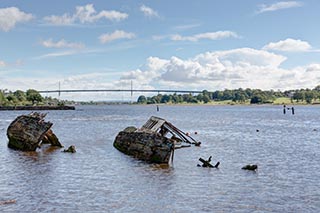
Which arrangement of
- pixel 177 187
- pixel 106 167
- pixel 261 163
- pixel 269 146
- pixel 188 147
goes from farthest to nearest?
pixel 269 146
pixel 188 147
pixel 261 163
pixel 106 167
pixel 177 187

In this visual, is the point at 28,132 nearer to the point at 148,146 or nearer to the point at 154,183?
the point at 148,146

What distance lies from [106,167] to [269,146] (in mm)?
29015

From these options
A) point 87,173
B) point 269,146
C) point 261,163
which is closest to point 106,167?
point 87,173

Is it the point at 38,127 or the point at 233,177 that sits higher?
the point at 38,127

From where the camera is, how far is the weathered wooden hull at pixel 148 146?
38156 mm

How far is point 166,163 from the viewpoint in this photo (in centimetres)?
3831

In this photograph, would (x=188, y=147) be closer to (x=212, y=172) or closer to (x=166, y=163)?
(x=166, y=163)

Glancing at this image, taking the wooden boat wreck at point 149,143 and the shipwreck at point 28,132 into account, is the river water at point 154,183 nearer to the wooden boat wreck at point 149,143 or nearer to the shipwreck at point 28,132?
the wooden boat wreck at point 149,143

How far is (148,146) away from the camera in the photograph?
131ft

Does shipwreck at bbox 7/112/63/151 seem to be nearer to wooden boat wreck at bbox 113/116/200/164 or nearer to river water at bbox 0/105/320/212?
river water at bbox 0/105/320/212

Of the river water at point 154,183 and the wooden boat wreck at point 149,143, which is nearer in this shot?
the river water at point 154,183

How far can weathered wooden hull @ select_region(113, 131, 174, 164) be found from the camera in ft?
125

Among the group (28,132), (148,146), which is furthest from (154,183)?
(28,132)

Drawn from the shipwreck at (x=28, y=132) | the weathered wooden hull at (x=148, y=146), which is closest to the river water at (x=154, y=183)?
the weathered wooden hull at (x=148, y=146)
